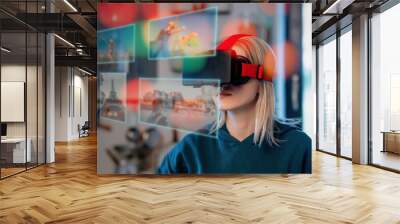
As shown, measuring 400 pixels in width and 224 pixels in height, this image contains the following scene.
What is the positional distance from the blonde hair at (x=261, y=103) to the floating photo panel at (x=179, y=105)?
27 centimetres

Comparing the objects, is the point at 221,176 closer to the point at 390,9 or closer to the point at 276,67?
the point at 276,67

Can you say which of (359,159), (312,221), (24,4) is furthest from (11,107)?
(359,159)

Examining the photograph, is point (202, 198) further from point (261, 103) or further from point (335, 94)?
point (335, 94)

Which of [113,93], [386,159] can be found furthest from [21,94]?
[386,159]

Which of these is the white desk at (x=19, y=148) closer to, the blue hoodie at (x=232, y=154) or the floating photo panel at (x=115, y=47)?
the floating photo panel at (x=115, y=47)

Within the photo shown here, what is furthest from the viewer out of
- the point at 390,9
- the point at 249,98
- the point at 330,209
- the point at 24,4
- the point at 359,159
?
the point at 359,159

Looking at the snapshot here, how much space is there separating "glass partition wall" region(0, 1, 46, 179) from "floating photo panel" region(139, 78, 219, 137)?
250 centimetres

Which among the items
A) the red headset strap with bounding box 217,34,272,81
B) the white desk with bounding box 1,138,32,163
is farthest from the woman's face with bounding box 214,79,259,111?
the white desk with bounding box 1,138,32,163

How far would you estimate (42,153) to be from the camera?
8.59 m

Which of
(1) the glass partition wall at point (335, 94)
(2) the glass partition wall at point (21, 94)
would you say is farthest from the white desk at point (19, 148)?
(1) the glass partition wall at point (335, 94)

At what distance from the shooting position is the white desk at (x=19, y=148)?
23.8 feet

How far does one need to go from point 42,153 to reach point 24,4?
330 centimetres

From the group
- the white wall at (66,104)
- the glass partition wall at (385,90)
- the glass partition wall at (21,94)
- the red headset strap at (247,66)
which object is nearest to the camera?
the red headset strap at (247,66)

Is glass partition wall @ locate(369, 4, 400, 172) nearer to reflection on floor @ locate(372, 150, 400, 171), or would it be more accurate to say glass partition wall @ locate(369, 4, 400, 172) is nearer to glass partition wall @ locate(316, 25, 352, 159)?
reflection on floor @ locate(372, 150, 400, 171)
